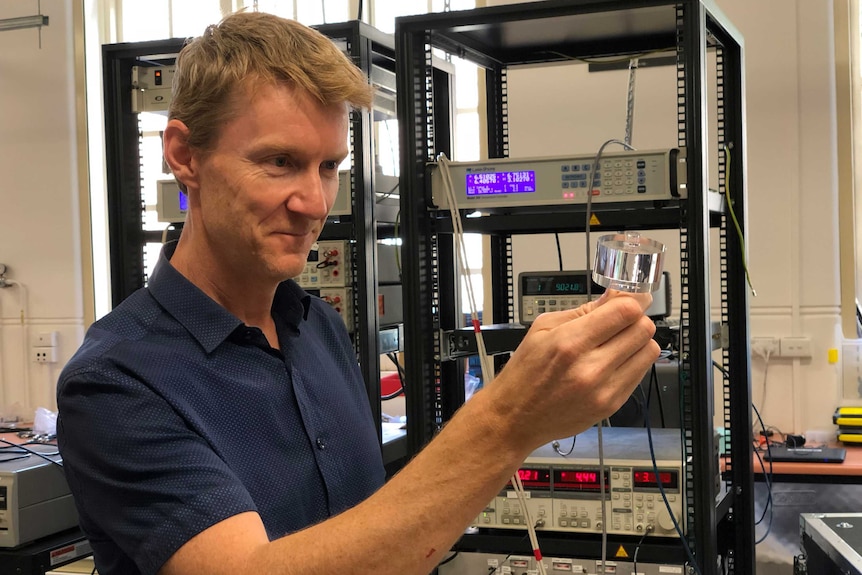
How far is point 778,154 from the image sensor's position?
11.5 ft

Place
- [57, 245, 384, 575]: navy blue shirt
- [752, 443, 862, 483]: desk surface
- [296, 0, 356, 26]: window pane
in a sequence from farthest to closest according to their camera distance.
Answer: [296, 0, 356, 26]: window pane
[752, 443, 862, 483]: desk surface
[57, 245, 384, 575]: navy blue shirt

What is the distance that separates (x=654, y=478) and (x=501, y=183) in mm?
726

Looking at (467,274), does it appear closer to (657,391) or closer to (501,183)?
(501,183)

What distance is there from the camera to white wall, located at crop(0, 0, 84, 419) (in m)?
4.61

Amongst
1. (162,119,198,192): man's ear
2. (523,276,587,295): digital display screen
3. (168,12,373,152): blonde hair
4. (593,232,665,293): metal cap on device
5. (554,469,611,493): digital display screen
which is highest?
(168,12,373,152): blonde hair

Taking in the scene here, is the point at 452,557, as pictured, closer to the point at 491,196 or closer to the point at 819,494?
the point at 491,196

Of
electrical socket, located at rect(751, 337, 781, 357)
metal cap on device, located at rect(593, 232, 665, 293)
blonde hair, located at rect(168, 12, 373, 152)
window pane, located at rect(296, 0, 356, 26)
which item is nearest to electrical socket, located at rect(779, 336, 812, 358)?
electrical socket, located at rect(751, 337, 781, 357)

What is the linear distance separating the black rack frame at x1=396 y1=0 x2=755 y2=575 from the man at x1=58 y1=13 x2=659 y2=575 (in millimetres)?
778

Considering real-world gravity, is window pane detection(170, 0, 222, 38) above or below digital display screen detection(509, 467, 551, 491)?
above

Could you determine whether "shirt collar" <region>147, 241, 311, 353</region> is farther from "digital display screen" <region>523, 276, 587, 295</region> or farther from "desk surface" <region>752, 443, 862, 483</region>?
"desk surface" <region>752, 443, 862, 483</region>

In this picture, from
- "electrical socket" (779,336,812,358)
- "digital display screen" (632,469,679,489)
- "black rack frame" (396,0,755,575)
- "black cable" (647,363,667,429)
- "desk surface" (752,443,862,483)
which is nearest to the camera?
"black rack frame" (396,0,755,575)

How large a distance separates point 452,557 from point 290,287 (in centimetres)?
104

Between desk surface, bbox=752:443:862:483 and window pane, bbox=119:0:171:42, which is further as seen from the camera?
window pane, bbox=119:0:171:42

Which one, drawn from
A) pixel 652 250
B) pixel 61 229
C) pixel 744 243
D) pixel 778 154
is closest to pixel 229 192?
pixel 652 250
